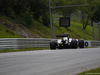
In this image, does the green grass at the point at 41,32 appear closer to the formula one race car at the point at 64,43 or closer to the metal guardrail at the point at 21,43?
the metal guardrail at the point at 21,43

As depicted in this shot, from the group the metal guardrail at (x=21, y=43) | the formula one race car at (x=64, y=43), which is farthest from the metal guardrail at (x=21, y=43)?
the formula one race car at (x=64, y=43)

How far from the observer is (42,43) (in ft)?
83.4

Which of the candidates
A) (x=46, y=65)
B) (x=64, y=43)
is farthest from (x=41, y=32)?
(x=46, y=65)

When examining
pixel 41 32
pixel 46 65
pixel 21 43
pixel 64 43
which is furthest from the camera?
pixel 41 32

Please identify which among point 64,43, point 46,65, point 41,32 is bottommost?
point 46,65

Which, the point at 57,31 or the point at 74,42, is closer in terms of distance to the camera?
the point at 74,42

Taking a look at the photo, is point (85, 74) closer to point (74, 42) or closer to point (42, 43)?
point (74, 42)

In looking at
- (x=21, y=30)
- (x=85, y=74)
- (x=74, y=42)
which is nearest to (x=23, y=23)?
(x=21, y=30)

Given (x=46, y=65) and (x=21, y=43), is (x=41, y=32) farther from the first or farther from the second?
(x=46, y=65)

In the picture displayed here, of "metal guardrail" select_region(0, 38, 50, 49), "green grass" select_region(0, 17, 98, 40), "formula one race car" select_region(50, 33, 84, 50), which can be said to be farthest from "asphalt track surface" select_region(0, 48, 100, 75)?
"green grass" select_region(0, 17, 98, 40)

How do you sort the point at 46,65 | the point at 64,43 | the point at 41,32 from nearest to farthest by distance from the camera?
the point at 46,65
the point at 64,43
the point at 41,32

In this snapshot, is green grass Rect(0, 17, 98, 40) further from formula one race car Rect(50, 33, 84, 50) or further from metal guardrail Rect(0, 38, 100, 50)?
formula one race car Rect(50, 33, 84, 50)

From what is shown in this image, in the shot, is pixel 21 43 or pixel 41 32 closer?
pixel 21 43

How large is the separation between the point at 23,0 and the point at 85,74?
41943mm
